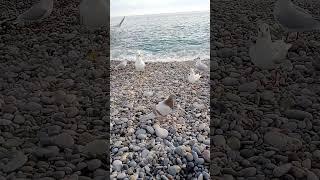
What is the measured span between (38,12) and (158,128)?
1.67 metres

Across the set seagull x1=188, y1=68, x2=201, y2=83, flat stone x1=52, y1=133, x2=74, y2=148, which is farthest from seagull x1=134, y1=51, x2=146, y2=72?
flat stone x1=52, y1=133, x2=74, y2=148

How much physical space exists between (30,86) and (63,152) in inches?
30.0

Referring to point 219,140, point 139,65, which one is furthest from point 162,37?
point 219,140

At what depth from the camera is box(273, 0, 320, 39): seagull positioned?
2.47 m

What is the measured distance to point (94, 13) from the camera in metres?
3.06

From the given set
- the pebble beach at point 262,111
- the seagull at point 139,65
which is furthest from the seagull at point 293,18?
the seagull at point 139,65

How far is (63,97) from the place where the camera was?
7.35ft

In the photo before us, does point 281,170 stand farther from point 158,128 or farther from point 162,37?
point 162,37

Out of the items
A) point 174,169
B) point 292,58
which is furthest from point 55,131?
point 292,58

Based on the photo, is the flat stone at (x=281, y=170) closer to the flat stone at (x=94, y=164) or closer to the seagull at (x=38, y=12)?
the flat stone at (x=94, y=164)

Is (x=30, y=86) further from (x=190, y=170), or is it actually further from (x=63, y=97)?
(x=190, y=170)

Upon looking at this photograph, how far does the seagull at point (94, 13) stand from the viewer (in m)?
2.91

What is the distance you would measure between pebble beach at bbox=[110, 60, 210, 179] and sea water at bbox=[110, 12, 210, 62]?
27 centimetres

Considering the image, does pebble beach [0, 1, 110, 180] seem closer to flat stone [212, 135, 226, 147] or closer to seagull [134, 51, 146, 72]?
seagull [134, 51, 146, 72]
